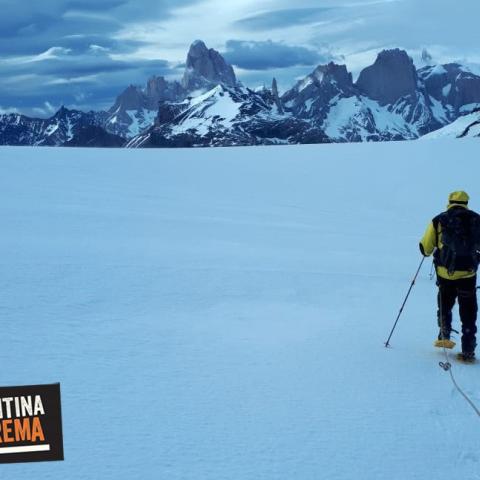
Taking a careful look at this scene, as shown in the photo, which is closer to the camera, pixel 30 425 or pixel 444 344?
pixel 30 425

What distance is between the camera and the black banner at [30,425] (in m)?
4.13

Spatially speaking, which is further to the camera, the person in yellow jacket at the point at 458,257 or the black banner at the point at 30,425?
the person in yellow jacket at the point at 458,257

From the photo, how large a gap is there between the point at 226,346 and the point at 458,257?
272 cm

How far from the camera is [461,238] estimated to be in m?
6.50

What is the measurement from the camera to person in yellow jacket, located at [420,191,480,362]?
6.49m

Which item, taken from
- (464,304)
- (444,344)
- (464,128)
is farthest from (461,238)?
(464,128)

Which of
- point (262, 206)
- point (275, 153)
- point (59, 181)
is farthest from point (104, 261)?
point (275, 153)

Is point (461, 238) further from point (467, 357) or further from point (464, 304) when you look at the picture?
point (467, 357)

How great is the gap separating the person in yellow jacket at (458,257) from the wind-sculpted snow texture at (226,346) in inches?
18.3

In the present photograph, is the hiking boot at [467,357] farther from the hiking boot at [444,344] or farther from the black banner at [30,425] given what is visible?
the black banner at [30,425]

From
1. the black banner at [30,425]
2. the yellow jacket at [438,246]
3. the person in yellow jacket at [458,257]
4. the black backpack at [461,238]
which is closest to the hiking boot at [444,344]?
the person in yellow jacket at [458,257]

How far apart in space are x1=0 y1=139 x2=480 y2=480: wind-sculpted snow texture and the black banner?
0.32 feet

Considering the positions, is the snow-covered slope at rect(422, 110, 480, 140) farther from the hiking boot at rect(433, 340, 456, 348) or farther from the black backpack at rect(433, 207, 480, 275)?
the black backpack at rect(433, 207, 480, 275)

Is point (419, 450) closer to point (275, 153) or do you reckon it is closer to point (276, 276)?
point (276, 276)
